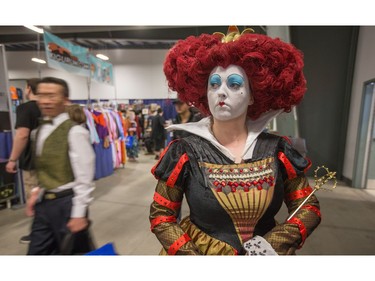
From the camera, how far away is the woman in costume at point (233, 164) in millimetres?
689

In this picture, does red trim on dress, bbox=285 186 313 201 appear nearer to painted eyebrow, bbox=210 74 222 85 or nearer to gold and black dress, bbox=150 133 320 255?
gold and black dress, bbox=150 133 320 255

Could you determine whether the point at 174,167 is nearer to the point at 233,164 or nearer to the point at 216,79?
the point at 233,164

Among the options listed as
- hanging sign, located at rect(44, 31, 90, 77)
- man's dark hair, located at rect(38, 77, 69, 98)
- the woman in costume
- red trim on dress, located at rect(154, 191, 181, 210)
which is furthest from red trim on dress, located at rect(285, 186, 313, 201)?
hanging sign, located at rect(44, 31, 90, 77)

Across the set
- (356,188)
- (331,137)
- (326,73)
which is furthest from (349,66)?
(356,188)

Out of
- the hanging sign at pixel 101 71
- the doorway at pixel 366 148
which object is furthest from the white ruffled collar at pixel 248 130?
the doorway at pixel 366 148

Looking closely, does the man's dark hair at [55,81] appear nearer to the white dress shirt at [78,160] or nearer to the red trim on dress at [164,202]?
the white dress shirt at [78,160]

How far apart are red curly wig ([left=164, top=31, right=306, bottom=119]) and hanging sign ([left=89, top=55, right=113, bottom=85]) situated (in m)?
2.47

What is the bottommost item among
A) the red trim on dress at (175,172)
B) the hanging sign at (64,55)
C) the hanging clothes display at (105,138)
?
the hanging clothes display at (105,138)

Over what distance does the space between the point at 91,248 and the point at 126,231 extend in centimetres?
112

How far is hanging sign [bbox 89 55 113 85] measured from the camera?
304 cm

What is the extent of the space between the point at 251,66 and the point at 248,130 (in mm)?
205
